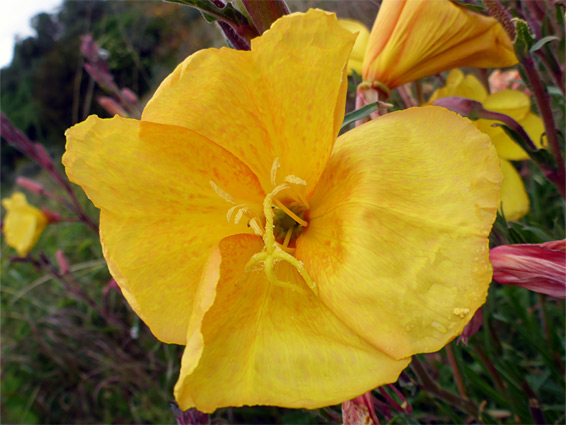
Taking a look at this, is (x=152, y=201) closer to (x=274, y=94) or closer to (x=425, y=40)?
(x=274, y=94)

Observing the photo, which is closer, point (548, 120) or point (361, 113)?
point (361, 113)

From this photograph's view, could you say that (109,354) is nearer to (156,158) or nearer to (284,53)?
(156,158)

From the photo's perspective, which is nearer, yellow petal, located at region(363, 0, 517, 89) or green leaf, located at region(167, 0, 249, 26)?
green leaf, located at region(167, 0, 249, 26)

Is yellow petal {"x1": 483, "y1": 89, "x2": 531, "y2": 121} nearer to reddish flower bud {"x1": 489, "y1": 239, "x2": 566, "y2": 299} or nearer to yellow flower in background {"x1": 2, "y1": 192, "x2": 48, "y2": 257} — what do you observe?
reddish flower bud {"x1": 489, "y1": 239, "x2": 566, "y2": 299}

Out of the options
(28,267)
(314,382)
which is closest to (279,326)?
(314,382)

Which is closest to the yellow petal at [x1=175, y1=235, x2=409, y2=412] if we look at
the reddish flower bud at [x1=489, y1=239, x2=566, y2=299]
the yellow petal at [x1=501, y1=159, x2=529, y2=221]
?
the reddish flower bud at [x1=489, y1=239, x2=566, y2=299]

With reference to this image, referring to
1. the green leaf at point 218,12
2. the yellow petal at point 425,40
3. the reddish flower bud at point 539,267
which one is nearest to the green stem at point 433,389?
the reddish flower bud at point 539,267

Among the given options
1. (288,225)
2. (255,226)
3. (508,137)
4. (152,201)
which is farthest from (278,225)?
(508,137)
